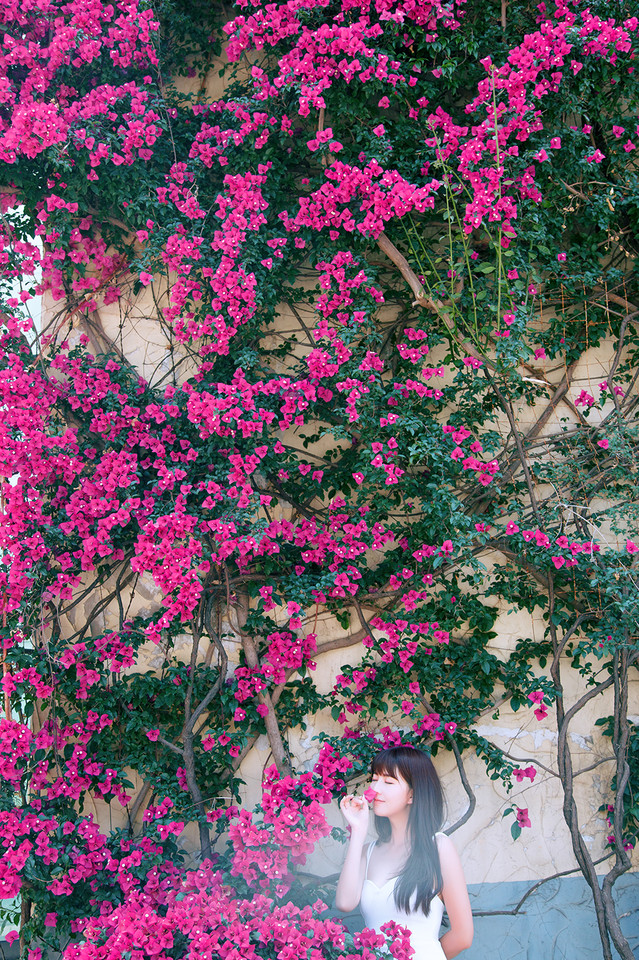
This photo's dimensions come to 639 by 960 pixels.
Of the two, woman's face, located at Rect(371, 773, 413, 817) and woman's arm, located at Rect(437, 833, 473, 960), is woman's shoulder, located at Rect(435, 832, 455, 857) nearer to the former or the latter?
woman's arm, located at Rect(437, 833, 473, 960)

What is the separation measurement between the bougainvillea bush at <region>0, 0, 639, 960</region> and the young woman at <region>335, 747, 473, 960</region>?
322mm

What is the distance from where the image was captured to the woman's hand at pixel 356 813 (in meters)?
1.90

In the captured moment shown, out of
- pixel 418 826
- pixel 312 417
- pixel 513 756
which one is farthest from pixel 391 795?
pixel 312 417

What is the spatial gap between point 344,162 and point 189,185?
60cm

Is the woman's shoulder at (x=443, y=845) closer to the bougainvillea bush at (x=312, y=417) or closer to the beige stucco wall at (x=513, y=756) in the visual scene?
the bougainvillea bush at (x=312, y=417)

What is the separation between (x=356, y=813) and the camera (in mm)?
1921

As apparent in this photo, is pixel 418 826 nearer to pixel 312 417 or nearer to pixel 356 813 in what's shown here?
pixel 356 813

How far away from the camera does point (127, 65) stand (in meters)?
2.64

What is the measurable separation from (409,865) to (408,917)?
123 millimetres

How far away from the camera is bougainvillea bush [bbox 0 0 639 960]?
2.38 meters

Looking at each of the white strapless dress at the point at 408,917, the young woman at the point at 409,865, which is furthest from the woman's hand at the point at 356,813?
the white strapless dress at the point at 408,917

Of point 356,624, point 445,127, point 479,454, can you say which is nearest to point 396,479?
point 479,454

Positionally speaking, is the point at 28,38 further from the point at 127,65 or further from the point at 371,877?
the point at 371,877

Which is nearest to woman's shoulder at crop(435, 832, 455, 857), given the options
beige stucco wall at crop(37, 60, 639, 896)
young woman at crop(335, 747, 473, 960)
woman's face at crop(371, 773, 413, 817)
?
young woman at crop(335, 747, 473, 960)
